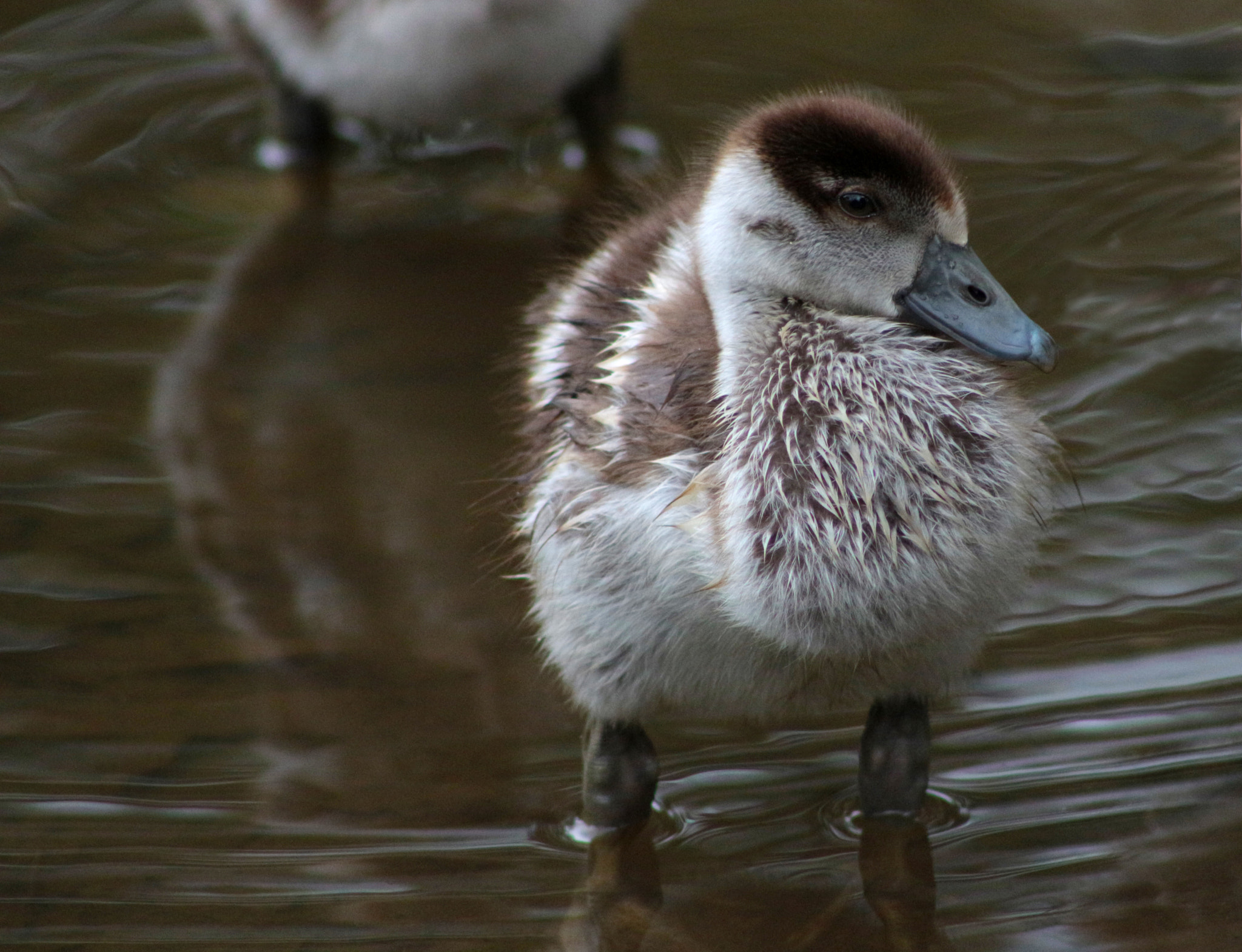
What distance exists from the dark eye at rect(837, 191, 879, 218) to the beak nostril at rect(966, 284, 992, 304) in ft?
0.58

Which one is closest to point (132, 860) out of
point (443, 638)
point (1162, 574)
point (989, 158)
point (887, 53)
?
point (443, 638)

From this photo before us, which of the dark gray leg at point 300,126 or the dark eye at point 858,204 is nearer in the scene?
the dark eye at point 858,204

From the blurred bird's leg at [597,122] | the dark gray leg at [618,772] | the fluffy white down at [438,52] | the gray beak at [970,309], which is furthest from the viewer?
the blurred bird's leg at [597,122]

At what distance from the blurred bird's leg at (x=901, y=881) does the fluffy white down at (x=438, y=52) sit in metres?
2.64

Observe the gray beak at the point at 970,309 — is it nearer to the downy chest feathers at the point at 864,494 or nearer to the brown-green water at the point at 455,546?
the downy chest feathers at the point at 864,494

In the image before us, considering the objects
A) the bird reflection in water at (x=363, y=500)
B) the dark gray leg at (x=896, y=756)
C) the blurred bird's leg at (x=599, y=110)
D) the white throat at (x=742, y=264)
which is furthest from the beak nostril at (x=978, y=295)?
the blurred bird's leg at (x=599, y=110)

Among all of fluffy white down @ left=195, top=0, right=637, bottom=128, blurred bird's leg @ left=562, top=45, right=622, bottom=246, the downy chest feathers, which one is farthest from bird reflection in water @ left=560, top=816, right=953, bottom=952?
fluffy white down @ left=195, top=0, right=637, bottom=128

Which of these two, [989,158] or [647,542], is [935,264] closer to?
[647,542]

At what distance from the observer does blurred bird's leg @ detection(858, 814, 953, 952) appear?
7.96 feet

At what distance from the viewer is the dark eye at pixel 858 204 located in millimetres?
2291

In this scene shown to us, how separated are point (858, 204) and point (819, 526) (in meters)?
0.48

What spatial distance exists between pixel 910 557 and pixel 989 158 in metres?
2.66

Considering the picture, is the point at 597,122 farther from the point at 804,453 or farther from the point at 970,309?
the point at 804,453

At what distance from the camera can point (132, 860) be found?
102 inches
